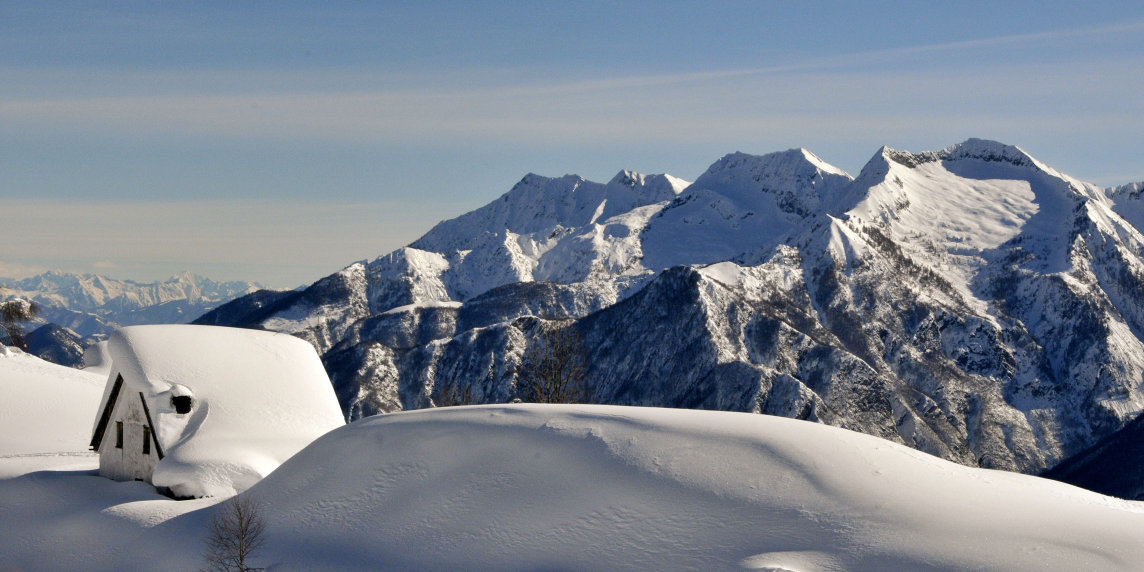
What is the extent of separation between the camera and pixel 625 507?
1137 inches

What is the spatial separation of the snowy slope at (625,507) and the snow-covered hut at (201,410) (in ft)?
16.7

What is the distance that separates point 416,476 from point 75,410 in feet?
170

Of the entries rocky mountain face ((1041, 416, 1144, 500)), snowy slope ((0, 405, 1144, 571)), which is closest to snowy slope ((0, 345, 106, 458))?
snowy slope ((0, 405, 1144, 571))

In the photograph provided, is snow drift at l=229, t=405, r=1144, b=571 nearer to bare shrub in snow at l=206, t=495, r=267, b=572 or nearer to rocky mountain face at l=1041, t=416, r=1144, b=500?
bare shrub in snow at l=206, t=495, r=267, b=572

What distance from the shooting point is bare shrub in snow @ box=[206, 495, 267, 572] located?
3058 cm

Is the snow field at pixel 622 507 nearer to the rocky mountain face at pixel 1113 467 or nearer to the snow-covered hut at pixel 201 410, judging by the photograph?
the snow-covered hut at pixel 201 410

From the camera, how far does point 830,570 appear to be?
2494 cm

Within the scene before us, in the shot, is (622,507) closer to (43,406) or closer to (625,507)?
(625,507)

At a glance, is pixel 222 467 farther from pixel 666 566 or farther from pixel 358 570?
pixel 666 566

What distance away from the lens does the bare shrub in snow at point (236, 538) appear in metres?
30.6

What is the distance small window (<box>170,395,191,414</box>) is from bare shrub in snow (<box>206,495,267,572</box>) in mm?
12736

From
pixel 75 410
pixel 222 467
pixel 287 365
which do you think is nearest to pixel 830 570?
pixel 222 467

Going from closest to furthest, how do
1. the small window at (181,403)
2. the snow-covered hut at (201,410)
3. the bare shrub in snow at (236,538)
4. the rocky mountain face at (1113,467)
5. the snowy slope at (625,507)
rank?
the snowy slope at (625,507) → the bare shrub in snow at (236,538) → the snow-covered hut at (201,410) → the small window at (181,403) → the rocky mountain face at (1113,467)

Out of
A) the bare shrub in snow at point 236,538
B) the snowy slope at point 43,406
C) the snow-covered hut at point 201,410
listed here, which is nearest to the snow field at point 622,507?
the bare shrub in snow at point 236,538
